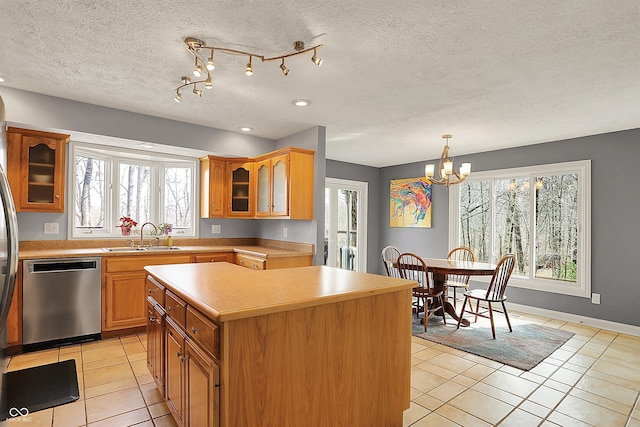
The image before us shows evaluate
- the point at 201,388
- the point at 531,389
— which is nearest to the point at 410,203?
the point at 531,389

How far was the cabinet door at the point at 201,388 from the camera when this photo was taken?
1.43m

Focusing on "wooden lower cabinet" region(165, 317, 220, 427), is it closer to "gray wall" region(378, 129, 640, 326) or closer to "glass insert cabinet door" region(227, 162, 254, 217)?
"glass insert cabinet door" region(227, 162, 254, 217)

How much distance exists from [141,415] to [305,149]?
293 cm

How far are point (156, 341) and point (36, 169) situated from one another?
2478mm

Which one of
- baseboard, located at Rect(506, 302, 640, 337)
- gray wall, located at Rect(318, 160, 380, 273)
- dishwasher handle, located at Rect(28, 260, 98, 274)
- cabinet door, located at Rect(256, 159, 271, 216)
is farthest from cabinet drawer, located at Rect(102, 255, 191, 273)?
baseboard, located at Rect(506, 302, 640, 337)

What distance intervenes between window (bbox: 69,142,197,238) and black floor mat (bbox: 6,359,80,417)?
1.61 metres

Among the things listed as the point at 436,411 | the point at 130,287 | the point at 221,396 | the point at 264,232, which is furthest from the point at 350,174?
the point at 221,396

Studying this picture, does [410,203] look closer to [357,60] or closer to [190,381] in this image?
[357,60]

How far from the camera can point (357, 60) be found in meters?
2.41

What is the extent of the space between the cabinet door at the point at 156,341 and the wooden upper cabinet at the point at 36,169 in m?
2.00

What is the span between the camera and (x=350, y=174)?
21.3ft

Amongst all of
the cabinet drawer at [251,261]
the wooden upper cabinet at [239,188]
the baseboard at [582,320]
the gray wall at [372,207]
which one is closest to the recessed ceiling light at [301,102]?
the wooden upper cabinet at [239,188]

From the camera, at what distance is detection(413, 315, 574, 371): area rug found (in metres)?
3.25

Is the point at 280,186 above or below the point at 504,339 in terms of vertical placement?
above
